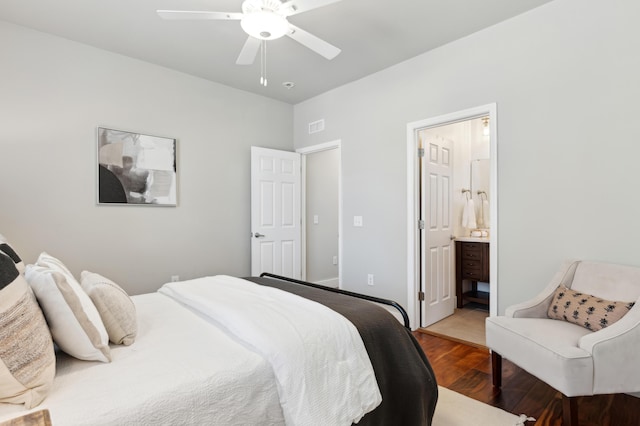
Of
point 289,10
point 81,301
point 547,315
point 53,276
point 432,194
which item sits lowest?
point 547,315


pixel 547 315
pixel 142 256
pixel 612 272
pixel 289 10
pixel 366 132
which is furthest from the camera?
pixel 366 132

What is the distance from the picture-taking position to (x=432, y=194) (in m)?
3.60

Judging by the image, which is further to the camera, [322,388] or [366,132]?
[366,132]

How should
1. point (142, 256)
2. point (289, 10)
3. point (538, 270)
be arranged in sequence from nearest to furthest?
1. point (289, 10)
2. point (538, 270)
3. point (142, 256)

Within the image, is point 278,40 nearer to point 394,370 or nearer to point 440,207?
point 440,207

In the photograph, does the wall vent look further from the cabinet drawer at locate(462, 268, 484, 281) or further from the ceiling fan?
the cabinet drawer at locate(462, 268, 484, 281)

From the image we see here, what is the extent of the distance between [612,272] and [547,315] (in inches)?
18.3

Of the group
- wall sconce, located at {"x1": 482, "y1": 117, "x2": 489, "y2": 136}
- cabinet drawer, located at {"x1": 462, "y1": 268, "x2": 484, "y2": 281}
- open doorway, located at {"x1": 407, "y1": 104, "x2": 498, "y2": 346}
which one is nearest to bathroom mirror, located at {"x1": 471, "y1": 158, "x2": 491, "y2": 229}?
open doorway, located at {"x1": 407, "y1": 104, "x2": 498, "y2": 346}

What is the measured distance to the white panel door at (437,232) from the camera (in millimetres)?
3498

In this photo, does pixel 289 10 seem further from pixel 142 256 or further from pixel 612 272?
pixel 142 256

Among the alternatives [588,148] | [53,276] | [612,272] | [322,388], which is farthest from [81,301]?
[588,148]

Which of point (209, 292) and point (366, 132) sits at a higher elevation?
point (366, 132)

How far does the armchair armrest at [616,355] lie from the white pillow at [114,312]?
221cm

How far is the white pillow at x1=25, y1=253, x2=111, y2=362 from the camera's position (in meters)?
1.20
